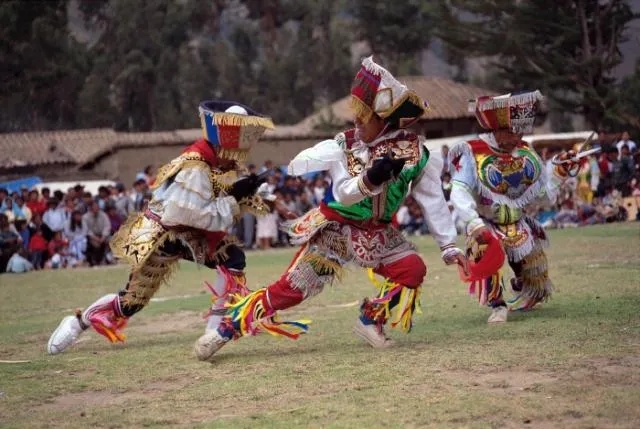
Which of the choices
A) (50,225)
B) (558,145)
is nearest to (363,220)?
(50,225)

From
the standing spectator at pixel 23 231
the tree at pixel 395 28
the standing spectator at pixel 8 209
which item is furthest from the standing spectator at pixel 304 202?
the tree at pixel 395 28

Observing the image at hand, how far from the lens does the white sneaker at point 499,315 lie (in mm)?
8875

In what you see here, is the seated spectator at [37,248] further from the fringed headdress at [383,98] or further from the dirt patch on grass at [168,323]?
the fringed headdress at [383,98]

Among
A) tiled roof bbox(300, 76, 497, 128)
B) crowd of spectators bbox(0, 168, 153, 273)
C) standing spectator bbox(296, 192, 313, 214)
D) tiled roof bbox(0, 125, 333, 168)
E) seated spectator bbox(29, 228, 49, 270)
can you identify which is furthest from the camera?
tiled roof bbox(300, 76, 497, 128)

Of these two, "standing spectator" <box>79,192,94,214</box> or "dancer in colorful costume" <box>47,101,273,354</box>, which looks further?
"standing spectator" <box>79,192,94,214</box>

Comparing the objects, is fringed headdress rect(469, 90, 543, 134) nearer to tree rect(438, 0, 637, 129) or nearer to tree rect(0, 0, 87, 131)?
tree rect(438, 0, 637, 129)

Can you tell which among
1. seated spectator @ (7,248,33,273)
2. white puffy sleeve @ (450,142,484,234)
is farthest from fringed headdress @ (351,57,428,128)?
seated spectator @ (7,248,33,273)

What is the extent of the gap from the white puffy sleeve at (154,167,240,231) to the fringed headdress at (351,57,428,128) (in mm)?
1248

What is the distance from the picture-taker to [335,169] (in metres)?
7.48

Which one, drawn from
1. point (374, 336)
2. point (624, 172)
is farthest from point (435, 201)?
point (624, 172)

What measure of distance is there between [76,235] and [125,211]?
146cm

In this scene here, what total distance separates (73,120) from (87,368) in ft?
137

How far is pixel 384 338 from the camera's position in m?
7.95

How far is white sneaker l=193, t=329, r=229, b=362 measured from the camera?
25.5 ft
